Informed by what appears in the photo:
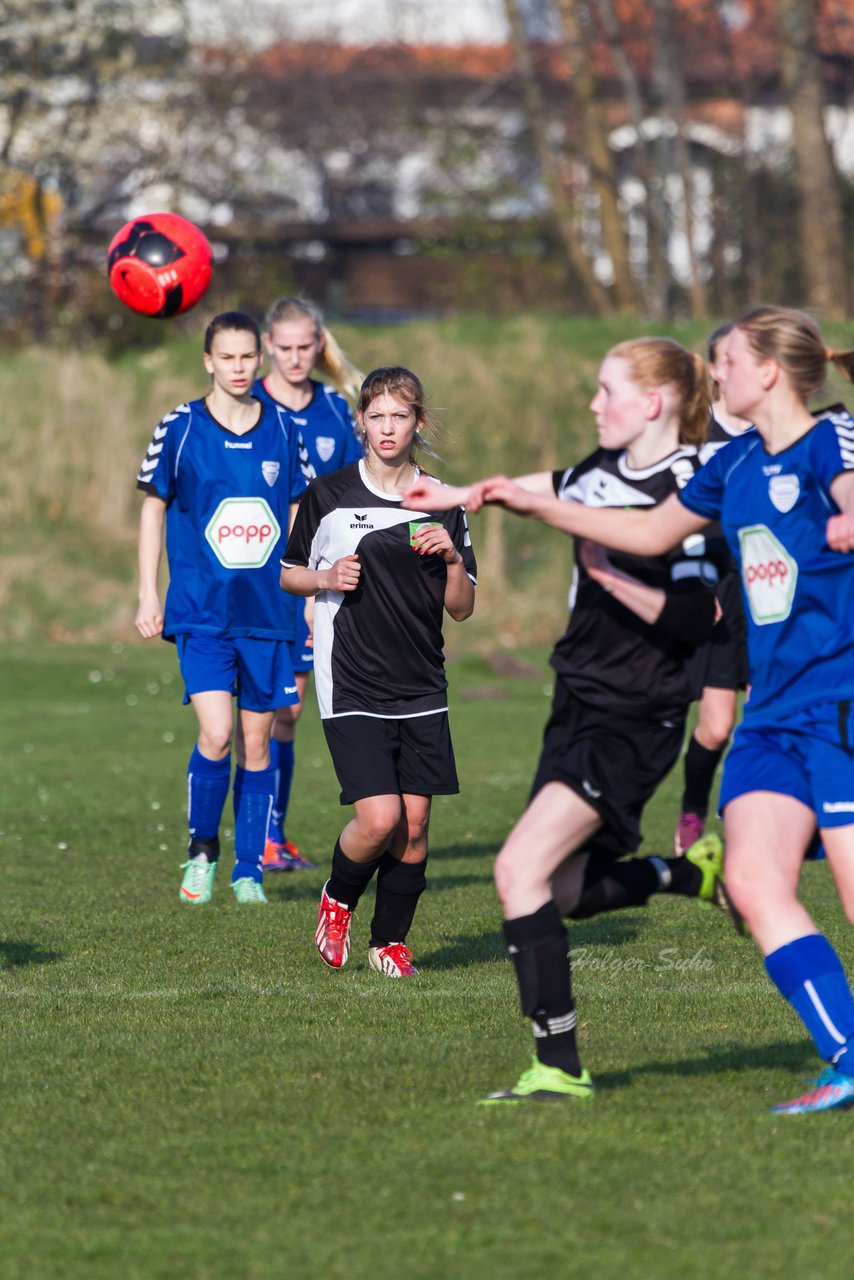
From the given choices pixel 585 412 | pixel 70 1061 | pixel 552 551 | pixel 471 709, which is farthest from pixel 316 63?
pixel 70 1061

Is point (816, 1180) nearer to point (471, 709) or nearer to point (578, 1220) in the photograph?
point (578, 1220)

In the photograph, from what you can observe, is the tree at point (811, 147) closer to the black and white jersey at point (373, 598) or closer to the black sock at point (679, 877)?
the black and white jersey at point (373, 598)

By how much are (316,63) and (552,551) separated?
15.1 metres

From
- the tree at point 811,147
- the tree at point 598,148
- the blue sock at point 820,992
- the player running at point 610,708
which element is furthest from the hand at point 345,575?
the tree at point 598,148

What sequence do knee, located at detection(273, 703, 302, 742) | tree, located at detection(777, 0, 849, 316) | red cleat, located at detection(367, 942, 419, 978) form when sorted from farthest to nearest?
1. tree, located at detection(777, 0, 849, 316)
2. knee, located at detection(273, 703, 302, 742)
3. red cleat, located at detection(367, 942, 419, 978)

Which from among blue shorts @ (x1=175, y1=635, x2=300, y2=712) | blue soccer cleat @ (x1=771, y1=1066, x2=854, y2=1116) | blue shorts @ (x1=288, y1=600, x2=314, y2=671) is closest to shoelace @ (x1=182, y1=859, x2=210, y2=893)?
blue shorts @ (x1=175, y1=635, x2=300, y2=712)

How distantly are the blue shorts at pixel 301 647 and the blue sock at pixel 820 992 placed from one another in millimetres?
4137

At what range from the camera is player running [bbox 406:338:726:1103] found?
16.0 ft

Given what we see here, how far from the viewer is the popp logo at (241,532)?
833cm

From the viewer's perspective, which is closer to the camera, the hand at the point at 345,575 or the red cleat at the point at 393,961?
the hand at the point at 345,575

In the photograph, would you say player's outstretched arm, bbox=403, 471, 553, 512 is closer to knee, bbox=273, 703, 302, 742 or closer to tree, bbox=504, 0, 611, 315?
knee, bbox=273, 703, 302, 742

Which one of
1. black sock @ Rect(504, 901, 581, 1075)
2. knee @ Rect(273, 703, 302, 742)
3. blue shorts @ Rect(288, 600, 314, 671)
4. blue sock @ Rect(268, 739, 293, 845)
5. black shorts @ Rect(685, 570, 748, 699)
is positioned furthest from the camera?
knee @ Rect(273, 703, 302, 742)

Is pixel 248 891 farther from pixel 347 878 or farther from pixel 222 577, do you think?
pixel 347 878

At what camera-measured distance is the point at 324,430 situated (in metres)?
9.41
